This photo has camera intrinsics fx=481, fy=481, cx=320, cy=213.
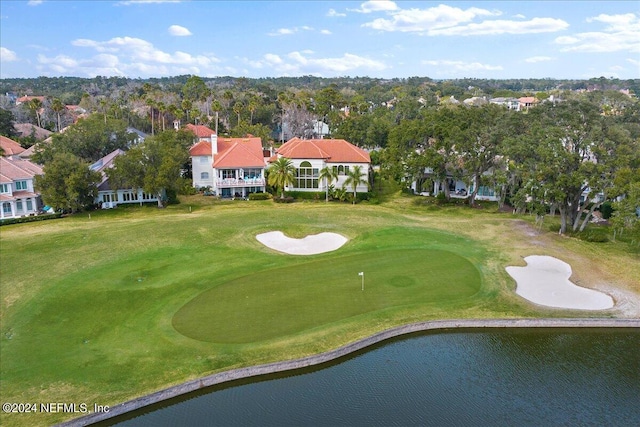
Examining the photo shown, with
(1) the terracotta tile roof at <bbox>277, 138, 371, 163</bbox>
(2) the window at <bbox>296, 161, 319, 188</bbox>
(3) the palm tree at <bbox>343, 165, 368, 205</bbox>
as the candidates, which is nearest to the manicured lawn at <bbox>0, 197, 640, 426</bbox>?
(3) the palm tree at <bbox>343, 165, 368, 205</bbox>

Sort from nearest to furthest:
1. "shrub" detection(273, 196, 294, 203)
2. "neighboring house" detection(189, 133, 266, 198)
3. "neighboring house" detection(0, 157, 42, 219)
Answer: "neighboring house" detection(0, 157, 42, 219) < "shrub" detection(273, 196, 294, 203) < "neighboring house" detection(189, 133, 266, 198)

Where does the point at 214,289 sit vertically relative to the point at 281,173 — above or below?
below

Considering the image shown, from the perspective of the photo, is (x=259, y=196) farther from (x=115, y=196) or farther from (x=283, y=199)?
(x=115, y=196)

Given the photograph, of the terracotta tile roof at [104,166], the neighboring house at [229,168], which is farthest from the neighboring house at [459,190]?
the terracotta tile roof at [104,166]

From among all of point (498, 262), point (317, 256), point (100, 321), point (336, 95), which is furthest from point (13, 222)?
point (336, 95)

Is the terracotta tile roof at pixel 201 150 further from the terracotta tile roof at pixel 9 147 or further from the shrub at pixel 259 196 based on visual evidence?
the terracotta tile roof at pixel 9 147

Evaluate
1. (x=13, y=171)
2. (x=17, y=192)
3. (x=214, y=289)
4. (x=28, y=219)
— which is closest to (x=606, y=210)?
(x=214, y=289)

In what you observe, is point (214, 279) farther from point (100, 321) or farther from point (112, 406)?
point (112, 406)

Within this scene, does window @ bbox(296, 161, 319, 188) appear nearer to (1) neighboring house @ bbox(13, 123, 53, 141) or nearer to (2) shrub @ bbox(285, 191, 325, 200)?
(2) shrub @ bbox(285, 191, 325, 200)
